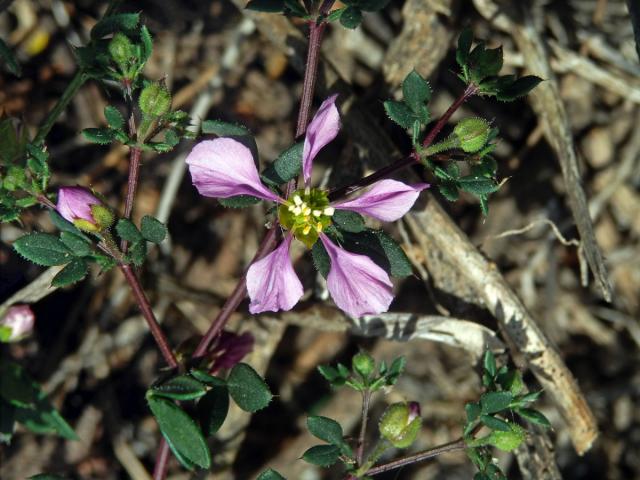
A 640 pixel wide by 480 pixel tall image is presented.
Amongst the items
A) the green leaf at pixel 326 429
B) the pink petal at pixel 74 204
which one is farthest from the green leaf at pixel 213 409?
the pink petal at pixel 74 204

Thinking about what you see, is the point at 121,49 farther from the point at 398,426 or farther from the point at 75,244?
the point at 398,426

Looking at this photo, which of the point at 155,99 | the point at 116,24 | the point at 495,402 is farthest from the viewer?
the point at 116,24

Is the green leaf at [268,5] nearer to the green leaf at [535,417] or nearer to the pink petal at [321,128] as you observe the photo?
the pink petal at [321,128]

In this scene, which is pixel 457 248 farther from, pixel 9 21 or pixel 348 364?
pixel 9 21

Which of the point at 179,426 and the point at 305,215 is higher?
the point at 305,215

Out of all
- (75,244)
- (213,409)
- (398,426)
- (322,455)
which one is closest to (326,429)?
(322,455)

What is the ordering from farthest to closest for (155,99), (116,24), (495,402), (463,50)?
(116,24) → (495,402) → (463,50) → (155,99)
